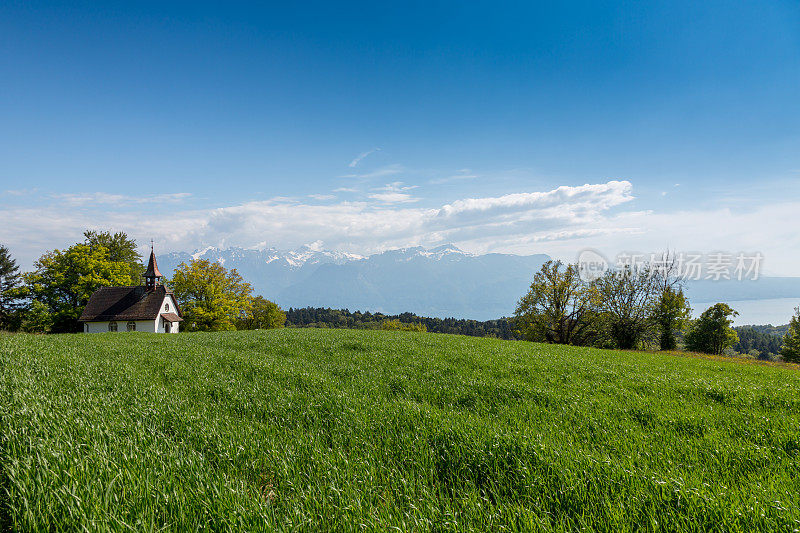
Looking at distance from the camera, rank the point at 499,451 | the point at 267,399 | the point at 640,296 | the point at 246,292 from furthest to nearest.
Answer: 1. the point at 246,292
2. the point at 640,296
3. the point at 267,399
4. the point at 499,451

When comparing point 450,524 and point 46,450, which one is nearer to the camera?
point 450,524

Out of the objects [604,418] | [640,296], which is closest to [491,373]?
[604,418]

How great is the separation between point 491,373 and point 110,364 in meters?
12.9

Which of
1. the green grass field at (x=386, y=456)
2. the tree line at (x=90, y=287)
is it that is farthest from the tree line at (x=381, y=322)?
the green grass field at (x=386, y=456)

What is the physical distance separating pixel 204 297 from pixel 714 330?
3085 inches

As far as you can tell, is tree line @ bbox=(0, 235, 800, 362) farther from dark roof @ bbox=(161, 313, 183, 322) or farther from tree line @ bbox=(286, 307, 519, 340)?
tree line @ bbox=(286, 307, 519, 340)

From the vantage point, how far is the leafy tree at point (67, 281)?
52969mm

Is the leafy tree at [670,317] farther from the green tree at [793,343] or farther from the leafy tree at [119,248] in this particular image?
the leafy tree at [119,248]

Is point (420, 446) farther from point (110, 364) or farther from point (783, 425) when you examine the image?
point (110, 364)

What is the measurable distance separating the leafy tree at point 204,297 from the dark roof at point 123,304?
3554mm

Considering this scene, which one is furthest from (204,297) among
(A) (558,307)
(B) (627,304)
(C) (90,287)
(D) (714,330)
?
(D) (714,330)

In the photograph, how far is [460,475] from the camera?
4.29 meters

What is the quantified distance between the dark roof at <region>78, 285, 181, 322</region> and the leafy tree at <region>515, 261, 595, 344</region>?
57348 millimetres

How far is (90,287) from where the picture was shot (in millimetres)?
55188
